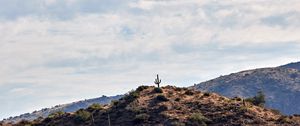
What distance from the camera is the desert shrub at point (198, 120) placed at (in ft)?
226

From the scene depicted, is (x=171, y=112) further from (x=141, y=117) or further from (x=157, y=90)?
(x=157, y=90)

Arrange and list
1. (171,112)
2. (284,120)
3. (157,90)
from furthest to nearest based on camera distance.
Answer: (157,90), (171,112), (284,120)

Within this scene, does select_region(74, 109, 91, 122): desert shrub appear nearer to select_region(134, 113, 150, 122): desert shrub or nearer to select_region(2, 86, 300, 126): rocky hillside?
select_region(2, 86, 300, 126): rocky hillside

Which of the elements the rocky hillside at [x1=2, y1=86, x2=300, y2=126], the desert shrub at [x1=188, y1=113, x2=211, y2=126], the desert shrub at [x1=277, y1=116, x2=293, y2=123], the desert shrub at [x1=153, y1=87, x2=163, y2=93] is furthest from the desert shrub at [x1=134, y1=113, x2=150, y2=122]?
the desert shrub at [x1=277, y1=116, x2=293, y2=123]

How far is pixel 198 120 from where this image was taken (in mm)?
69500

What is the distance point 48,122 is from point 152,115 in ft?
61.6

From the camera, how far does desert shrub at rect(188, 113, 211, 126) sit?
68.9m

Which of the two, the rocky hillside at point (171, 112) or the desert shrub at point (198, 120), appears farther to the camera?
the rocky hillside at point (171, 112)

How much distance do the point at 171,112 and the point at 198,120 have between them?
5.52m

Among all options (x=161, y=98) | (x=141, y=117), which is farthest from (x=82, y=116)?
(x=161, y=98)

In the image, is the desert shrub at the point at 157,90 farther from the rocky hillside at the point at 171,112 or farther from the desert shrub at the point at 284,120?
the desert shrub at the point at 284,120

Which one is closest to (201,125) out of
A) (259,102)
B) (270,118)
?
(270,118)

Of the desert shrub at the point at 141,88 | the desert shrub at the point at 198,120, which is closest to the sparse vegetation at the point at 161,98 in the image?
the desert shrub at the point at 141,88

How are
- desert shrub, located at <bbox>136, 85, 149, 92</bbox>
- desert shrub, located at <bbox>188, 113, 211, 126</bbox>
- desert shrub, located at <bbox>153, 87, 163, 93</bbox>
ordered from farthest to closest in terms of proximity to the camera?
desert shrub, located at <bbox>136, 85, 149, 92</bbox> → desert shrub, located at <bbox>153, 87, 163, 93</bbox> → desert shrub, located at <bbox>188, 113, 211, 126</bbox>
